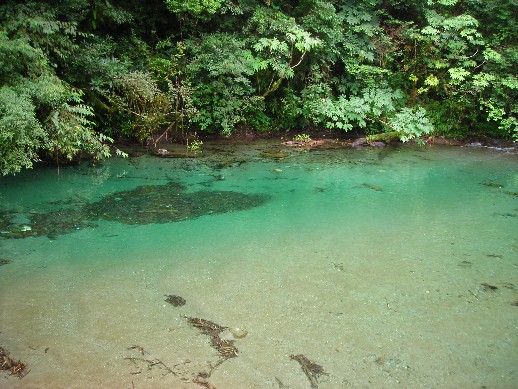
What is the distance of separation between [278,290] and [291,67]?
6756 mm

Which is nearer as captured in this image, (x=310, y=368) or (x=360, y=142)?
(x=310, y=368)

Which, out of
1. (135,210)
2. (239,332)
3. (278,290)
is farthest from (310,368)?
(135,210)

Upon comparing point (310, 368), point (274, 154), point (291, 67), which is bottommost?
point (310, 368)

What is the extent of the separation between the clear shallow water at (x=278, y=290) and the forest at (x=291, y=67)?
2.32m

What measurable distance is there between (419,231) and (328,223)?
1.00 meters

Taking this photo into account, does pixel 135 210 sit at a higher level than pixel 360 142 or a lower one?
lower

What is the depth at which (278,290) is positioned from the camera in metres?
3.26

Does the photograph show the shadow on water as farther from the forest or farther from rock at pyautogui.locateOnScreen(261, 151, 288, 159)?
rock at pyautogui.locateOnScreen(261, 151, 288, 159)

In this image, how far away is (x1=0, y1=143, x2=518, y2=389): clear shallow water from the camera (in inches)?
94.3

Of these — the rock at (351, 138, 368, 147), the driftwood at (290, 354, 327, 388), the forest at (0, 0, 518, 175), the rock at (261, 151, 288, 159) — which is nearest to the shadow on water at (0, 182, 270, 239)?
the forest at (0, 0, 518, 175)

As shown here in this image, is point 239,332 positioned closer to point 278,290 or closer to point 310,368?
point 310,368

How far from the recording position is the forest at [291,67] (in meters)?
7.59

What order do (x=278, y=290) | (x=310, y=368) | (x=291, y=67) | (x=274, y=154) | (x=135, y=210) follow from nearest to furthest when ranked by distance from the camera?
(x=310, y=368)
(x=278, y=290)
(x=135, y=210)
(x=274, y=154)
(x=291, y=67)

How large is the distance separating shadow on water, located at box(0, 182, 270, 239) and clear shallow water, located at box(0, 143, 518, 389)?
18 centimetres
